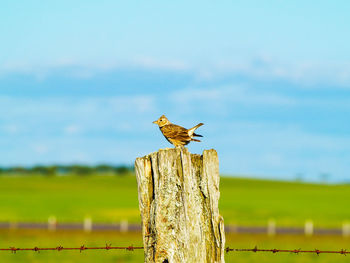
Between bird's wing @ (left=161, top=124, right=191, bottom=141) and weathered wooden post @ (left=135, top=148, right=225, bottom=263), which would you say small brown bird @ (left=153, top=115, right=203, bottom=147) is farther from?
weathered wooden post @ (left=135, top=148, right=225, bottom=263)

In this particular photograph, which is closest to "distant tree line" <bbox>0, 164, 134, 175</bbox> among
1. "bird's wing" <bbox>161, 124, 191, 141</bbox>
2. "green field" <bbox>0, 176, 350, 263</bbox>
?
"green field" <bbox>0, 176, 350, 263</bbox>

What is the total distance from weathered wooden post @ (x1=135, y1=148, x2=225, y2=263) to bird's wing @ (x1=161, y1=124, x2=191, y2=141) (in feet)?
4.07

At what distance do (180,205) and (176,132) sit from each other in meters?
1.54

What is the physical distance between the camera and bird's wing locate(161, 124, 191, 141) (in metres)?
6.70

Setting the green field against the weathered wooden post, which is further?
the green field

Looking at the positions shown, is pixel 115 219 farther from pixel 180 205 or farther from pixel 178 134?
pixel 180 205

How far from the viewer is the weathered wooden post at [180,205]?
5.39 meters

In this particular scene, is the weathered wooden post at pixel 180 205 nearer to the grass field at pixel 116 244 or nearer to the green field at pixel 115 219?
the grass field at pixel 116 244

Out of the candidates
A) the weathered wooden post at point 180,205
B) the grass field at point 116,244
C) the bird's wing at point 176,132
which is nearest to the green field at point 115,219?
the grass field at point 116,244

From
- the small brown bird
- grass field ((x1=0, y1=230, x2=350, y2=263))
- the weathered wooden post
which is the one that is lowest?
grass field ((x1=0, y1=230, x2=350, y2=263))

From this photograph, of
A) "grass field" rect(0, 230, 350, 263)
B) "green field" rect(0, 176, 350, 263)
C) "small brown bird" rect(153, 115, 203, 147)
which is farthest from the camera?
"green field" rect(0, 176, 350, 263)

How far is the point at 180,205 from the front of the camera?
542 cm

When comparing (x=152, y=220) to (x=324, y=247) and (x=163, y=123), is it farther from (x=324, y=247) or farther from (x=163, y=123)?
(x=324, y=247)

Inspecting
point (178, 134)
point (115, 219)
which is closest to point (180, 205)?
point (178, 134)
